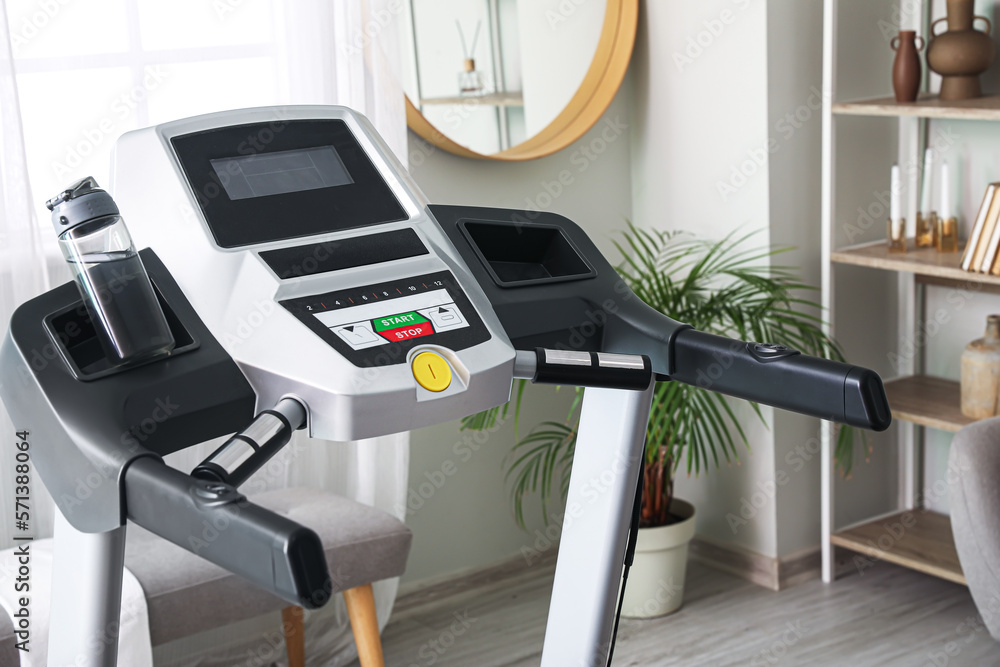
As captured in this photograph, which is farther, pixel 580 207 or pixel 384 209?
pixel 580 207

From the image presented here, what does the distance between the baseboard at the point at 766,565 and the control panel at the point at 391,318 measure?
82.0 inches

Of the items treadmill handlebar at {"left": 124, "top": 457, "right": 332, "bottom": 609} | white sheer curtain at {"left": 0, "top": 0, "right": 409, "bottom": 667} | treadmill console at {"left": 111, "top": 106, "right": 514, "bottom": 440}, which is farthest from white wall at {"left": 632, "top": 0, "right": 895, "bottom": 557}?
treadmill handlebar at {"left": 124, "top": 457, "right": 332, "bottom": 609}

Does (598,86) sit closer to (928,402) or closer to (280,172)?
(928,402)

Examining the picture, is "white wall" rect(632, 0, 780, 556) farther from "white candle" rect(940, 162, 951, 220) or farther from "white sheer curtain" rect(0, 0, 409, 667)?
"white sheer curtain" rect(0, 0, 409, 667)

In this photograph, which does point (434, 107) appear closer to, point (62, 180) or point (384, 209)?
point (62, 180)

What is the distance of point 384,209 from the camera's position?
1.14 m

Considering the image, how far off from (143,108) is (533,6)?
1.12 m

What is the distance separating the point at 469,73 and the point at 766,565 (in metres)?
1.53

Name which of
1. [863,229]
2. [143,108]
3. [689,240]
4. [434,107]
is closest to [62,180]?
[143,108]

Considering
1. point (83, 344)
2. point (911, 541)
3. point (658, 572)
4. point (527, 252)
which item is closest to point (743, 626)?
point (658, 572)

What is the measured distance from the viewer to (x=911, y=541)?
2.82 meters

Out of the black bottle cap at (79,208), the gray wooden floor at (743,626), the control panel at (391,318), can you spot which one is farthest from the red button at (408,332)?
the gray wooden floor at (743,626)

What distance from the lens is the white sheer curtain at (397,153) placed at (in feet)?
6.98

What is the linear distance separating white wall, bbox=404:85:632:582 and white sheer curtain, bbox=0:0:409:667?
→ 0.24m
